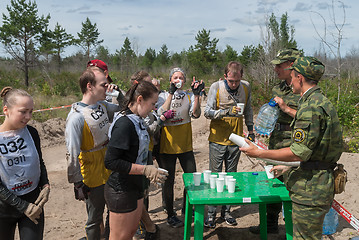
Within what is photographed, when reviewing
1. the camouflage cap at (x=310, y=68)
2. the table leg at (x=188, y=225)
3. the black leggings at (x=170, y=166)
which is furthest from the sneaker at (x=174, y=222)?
the camouflage cap at (x=310, y=68)

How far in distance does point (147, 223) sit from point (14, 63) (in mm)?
33365

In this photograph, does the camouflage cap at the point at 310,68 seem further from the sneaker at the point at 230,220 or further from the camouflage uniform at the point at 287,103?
the sneaker at the point at 230,220

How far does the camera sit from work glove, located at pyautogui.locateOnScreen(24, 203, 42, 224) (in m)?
2.54

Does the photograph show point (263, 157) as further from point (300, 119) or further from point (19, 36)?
point (19, 36)

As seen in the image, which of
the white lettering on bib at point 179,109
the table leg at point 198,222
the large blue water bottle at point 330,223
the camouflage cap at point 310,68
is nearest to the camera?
the camouflage cap at point 310,68

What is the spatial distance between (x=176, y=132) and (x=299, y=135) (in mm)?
2120

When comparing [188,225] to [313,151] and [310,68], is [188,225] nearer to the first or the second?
[313,151]

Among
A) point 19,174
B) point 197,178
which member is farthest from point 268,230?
point 19,174

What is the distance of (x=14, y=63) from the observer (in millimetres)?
31766

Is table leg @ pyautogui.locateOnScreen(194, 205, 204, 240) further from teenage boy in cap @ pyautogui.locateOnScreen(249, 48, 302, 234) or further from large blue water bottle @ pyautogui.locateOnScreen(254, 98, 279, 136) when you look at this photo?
large blue water bottle @ pyautogui.locateOnScreen(254, 98, 279, 136)

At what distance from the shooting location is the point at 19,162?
103 inches

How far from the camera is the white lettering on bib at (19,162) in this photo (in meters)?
2.56

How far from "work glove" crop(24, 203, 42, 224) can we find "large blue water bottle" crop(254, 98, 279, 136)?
9.17 feet

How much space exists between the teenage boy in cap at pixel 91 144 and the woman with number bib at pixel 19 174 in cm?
41
